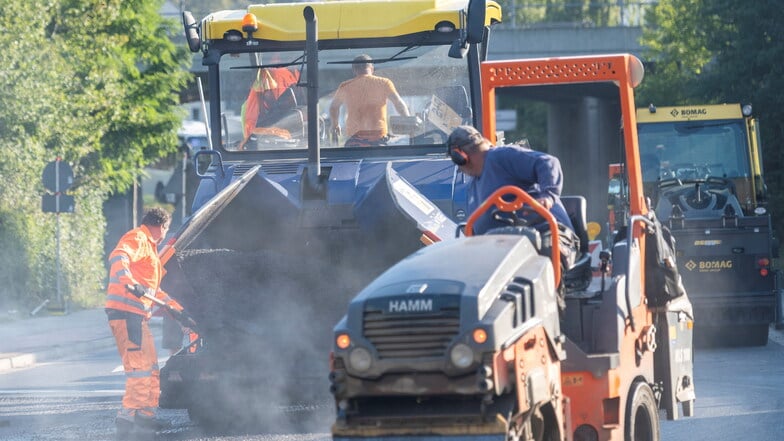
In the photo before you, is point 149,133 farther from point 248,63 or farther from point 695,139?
point 248,63

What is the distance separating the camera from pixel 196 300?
31.1ft

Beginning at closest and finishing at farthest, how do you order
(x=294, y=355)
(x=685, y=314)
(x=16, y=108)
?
(x=685, y=314) < (x=294, y=355) < (x=16, y=108)

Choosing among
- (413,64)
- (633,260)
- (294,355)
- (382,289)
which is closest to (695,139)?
(413,64)

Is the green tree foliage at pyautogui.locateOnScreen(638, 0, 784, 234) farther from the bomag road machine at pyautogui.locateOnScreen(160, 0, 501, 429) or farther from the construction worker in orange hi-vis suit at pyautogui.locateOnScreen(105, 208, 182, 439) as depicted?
the construction worker in orange hi-vis suit at pyautogui.locateOnScreen(105, 208, 182, 439)

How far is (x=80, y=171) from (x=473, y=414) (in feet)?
68.7

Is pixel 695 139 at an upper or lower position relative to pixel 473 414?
upper

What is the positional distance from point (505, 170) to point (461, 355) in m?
1.69

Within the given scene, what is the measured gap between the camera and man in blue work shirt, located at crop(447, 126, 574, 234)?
6.62 metres

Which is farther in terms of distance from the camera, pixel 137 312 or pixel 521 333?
pixel 137 312

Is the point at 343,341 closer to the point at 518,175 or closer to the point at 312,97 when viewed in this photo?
the point at 518,175

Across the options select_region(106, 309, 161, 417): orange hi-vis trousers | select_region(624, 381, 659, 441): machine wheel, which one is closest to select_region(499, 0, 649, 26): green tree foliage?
select_region(106, 309, 161, 417): orange hi-vis trousers

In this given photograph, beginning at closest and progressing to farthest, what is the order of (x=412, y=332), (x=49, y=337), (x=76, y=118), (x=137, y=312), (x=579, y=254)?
1. (x=412, y=332)
2. (x=579, y=254)
3. (x=137, y=312)
4. (x=49, y=337)
5. (x=76, y=118)

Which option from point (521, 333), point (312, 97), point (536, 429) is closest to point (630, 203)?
point (536, 429)

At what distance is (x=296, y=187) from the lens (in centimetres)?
1013
